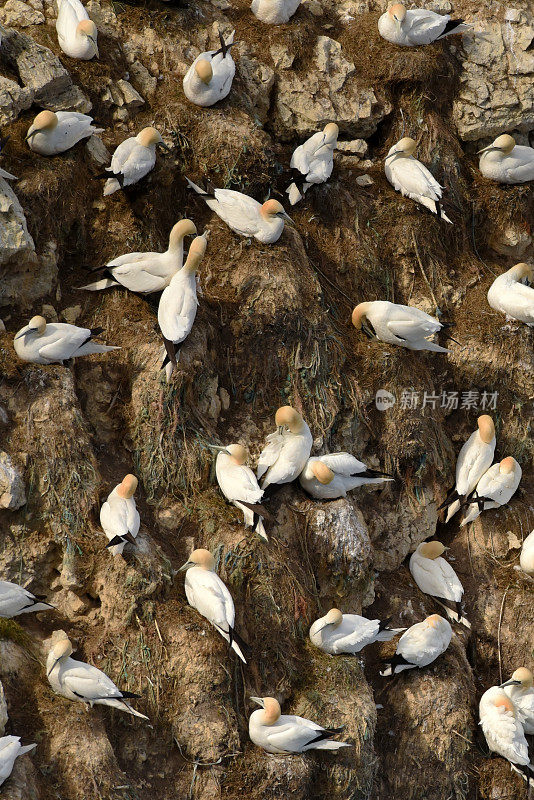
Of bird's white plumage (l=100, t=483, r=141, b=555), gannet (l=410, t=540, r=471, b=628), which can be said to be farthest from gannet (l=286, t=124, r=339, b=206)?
bird's white plumage (l=100, t=483, r=141, b=555)

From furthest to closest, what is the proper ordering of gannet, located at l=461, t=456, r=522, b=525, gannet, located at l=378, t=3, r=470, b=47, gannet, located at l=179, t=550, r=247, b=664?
gannet, located at l=378, t=3, r=470, b=47 → gannet, located at l=461, t=456, r=522, b=525 → gannet, located at l=179, t=550, r=247, b=664

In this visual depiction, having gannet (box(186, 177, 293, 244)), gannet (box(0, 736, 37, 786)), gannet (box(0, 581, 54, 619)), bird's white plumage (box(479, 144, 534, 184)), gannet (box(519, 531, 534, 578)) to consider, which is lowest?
gannet (box(519, 531, 534, 578))

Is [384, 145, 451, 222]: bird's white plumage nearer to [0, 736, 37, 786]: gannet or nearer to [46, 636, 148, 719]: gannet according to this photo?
[46, 636, 148, 719]: gannet

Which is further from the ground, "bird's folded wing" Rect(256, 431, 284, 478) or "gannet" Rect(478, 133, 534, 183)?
"gannet" Rect(478, 133, 534, 183)

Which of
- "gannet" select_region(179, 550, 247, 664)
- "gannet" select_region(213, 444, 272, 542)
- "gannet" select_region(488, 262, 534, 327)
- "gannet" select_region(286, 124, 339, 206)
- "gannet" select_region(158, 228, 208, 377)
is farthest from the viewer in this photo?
"gannet" select_region(488, 262, 534, 327)

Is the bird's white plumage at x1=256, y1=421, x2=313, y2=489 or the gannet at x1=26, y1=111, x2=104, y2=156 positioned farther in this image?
the gannet at x1=26, y1=111, x2=104, y2=156

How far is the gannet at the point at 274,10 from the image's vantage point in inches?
475

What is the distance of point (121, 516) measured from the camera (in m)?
8.93

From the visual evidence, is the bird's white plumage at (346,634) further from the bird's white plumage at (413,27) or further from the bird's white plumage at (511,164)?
the bird's white plumage at (413,27)

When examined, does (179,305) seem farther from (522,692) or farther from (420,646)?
(522,692)

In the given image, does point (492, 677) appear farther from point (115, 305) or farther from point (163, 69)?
point (163, 69)

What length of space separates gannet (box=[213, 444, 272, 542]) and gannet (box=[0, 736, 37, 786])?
2.63 meters

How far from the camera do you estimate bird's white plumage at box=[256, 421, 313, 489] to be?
9.82 m

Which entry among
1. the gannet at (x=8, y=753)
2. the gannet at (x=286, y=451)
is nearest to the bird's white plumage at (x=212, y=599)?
the gannet at (x=286, y=451)
